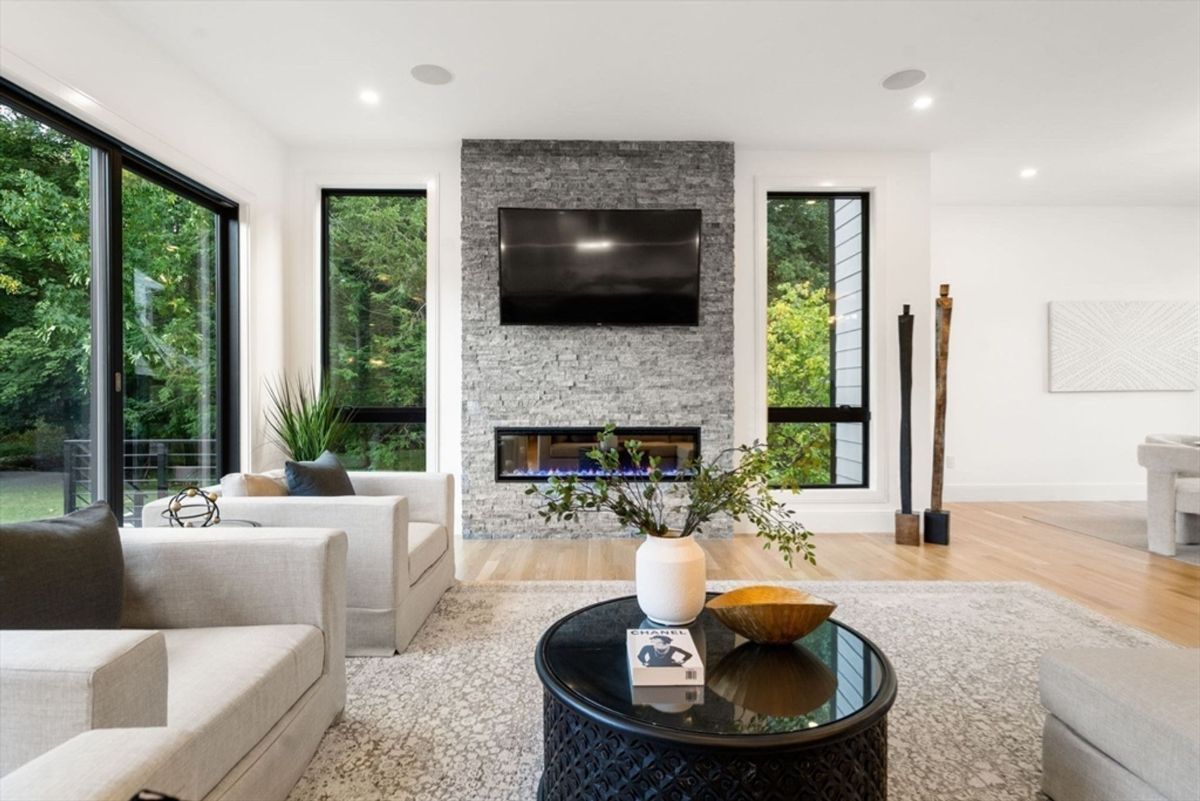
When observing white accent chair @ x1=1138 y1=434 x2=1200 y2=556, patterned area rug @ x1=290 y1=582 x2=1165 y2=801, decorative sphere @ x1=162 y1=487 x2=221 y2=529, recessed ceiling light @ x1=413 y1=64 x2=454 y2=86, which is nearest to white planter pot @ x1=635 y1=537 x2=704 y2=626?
patterned area rug @ x1=290 y1=582 x2=1165 y2=801

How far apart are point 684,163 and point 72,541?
12.3 ft

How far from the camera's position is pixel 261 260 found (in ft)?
12.1

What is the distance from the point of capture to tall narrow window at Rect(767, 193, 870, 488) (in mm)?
4191

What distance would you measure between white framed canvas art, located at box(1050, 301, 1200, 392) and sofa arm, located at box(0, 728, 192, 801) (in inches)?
258

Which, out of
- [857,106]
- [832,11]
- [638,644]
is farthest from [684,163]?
[638,644]

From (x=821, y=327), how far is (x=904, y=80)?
5.51 ft

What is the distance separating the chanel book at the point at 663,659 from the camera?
1.18 metres

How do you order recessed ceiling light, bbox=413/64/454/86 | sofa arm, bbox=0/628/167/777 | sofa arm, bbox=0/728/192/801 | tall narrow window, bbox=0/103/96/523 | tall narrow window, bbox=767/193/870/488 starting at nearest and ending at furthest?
1. sofa arm, bbox=0/728/192/801
2. sofa arm, bbox=0/628/167/777
3. tall narrow window, bbox=0/103/96/523
4. recessed ceiling light, bbox=413/64/454/86
5. tall narrow window, bbox=767/193/870/488

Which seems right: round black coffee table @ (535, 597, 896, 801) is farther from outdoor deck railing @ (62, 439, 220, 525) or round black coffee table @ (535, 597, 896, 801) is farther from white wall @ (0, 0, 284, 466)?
white wall @ (0, 0, 284, 466)

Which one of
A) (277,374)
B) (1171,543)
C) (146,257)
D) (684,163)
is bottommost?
(1171,543)

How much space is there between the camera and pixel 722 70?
3010 mm

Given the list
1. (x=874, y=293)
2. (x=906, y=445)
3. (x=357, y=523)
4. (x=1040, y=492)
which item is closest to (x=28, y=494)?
(x=357, y=523)

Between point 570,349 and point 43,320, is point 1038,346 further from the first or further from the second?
point 43,320

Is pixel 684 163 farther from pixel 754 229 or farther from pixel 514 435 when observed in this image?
pixel 514 435
